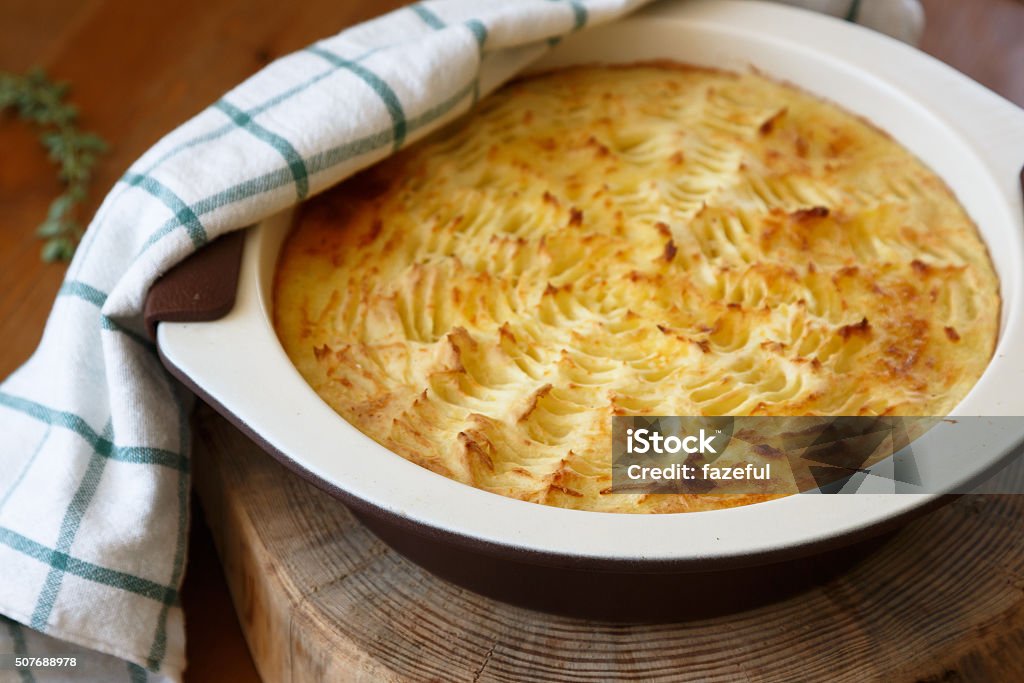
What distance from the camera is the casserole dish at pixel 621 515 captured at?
1.29m

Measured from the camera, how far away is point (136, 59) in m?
2.66

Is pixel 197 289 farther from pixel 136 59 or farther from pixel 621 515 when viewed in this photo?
pixel 136 59

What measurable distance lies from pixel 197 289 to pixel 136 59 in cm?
128

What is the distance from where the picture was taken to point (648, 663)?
151 centimetres

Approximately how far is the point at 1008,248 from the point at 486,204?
2.62 ft

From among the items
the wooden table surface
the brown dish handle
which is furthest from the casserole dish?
the wooden table surface

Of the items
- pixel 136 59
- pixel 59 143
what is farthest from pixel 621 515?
pixel 136 59

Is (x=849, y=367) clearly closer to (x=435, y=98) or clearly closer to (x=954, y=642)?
(x=954, y=642)

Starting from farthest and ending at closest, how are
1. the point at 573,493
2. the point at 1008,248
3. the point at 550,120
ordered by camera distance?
the point at 550,120 → the point at 1008,248 → the point at 573,493

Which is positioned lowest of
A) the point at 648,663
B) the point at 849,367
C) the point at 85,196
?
the point at 85,196

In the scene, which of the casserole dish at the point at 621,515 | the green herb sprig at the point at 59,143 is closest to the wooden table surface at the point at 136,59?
the green herb sprig at the point at 59,143

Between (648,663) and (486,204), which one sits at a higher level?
(486,204)

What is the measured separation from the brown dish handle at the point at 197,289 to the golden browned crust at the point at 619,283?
125 mm

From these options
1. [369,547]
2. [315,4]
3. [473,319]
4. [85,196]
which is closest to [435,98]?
[473,319]
